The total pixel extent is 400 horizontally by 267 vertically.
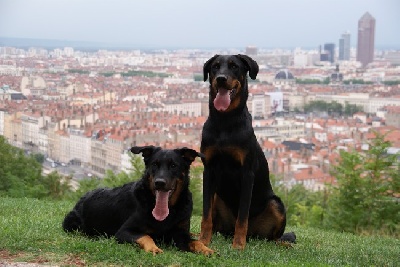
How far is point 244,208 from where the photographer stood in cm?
558

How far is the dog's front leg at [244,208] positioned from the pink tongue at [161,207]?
764 mm

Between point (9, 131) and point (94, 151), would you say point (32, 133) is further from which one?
point (9, 131)

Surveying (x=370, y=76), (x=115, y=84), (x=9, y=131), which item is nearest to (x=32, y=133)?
(x=9, y=131)

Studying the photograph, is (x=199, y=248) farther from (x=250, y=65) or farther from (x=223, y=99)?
(x=250, y=65)

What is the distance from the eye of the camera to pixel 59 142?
204 ft

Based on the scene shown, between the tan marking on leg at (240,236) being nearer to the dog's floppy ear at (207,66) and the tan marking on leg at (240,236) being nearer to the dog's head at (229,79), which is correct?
the dog's head at (229,79)

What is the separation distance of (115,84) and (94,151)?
125 feet

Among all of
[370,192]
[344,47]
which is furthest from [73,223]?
[344,47]

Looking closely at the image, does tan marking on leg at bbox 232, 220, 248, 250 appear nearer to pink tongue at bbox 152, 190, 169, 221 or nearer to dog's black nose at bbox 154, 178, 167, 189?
pink tongue at bbox 152, 190, 169, 221

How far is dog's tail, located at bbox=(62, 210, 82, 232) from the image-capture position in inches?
227

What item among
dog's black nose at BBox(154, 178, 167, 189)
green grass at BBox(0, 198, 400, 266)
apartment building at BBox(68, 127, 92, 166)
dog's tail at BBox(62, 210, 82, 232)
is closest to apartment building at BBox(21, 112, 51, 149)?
apartment building at BBox(68, 127, 92, 166)

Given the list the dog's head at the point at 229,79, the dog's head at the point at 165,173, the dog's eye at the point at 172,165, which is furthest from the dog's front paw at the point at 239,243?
the dog's head at the point at 229,79

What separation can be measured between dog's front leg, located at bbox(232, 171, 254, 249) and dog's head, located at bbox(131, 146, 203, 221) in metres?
0.53

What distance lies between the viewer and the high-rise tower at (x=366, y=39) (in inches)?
4665
